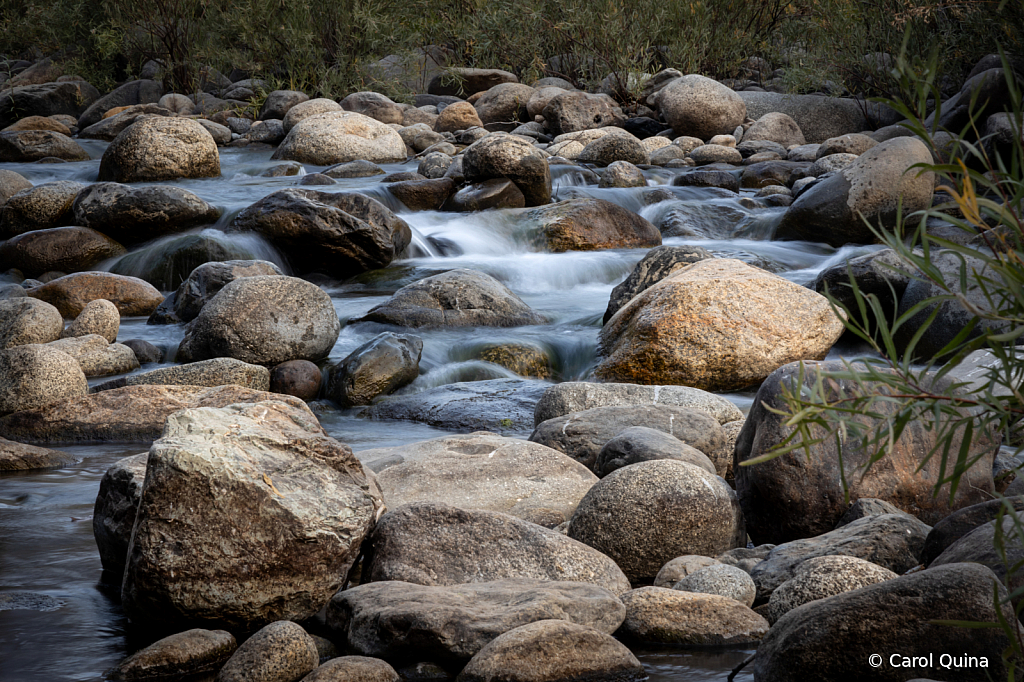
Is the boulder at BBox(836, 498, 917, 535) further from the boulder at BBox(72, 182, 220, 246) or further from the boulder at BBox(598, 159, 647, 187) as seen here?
the boulder at BBox(598, 159, 647, 187)

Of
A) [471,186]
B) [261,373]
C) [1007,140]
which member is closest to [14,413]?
[261,373]

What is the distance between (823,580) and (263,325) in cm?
503

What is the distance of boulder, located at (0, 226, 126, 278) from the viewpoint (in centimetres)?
959

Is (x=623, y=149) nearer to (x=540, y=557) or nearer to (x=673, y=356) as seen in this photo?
(x=673, y=356)

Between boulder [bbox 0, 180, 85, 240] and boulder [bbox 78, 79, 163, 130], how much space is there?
31.9 ft

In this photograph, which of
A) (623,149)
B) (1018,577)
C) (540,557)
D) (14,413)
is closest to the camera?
(1018,577)

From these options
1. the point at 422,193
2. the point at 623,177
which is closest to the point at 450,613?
the point at 422,193

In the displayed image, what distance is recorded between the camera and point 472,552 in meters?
3.29

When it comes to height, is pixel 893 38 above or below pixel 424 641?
above

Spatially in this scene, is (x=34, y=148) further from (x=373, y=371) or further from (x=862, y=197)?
(x=862, y=197)

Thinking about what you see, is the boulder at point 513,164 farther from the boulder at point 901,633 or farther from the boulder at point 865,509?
the boulder at point 901,633

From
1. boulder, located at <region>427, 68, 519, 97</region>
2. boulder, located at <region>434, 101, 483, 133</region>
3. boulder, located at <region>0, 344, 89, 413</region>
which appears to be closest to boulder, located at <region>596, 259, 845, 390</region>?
boulder, located at <region>0, 344, 89, 413</region>

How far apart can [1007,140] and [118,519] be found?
11.4 metres

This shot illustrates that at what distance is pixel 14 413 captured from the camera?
577 centimetres
